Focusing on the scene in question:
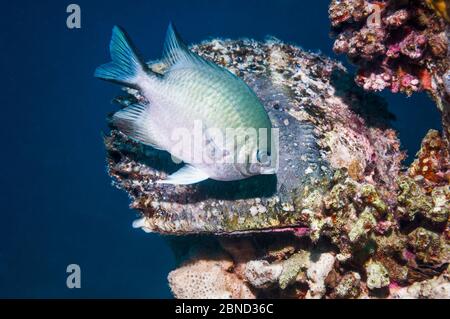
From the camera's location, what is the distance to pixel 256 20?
3966 centimetres

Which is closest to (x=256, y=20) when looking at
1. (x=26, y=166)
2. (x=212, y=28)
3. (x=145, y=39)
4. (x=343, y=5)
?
(x=212, y=28)

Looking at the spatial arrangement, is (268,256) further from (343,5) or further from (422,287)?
(343,5)

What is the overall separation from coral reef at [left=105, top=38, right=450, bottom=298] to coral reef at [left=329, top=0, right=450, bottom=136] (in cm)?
17

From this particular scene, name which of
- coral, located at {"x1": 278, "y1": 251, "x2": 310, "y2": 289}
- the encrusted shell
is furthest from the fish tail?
coral, located at {"x1": 278, "y1": 251, "x2": 310, "y2": 289}

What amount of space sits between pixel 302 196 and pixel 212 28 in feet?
128

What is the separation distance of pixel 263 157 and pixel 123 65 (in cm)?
143

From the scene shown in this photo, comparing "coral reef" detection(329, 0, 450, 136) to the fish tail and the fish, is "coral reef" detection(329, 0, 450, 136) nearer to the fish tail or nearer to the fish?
the fish

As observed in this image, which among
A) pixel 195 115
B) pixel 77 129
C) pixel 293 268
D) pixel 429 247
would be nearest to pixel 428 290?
pixel 429 247

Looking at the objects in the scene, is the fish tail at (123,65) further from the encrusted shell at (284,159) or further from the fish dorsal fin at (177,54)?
the encrusted shell at (284,159)

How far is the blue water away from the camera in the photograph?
2381cm

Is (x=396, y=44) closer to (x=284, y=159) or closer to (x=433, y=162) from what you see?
(x=433, y=162)

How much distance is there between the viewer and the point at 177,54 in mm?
3191

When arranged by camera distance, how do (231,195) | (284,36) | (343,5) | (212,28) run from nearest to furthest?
(231,195), (343,5), (284,36), (212,28)

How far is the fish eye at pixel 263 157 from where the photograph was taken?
283 cm
